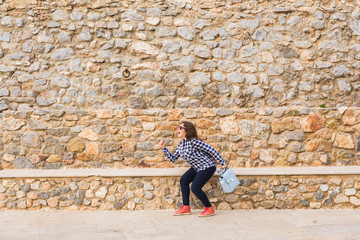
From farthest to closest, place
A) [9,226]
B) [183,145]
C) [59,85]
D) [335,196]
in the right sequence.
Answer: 1. [59,85]
2. [335,196]
3. [183,145]
4. [9,226]

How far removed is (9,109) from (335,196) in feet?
17.4

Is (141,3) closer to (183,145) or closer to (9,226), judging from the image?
(183,145)

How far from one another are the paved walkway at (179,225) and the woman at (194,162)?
24 centimetres

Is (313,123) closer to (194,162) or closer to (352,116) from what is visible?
(352,116)

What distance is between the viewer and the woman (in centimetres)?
586

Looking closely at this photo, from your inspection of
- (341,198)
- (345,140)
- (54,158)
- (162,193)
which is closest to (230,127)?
(162,193)

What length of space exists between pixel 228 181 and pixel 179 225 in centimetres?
94

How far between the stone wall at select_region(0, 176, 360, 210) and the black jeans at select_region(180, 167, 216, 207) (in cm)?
37

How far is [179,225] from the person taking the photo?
5469mm

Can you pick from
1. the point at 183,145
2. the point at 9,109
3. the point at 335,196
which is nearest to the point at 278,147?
the point at 335,196

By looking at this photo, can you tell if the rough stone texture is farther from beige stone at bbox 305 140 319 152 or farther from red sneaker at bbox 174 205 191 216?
red sneaker at bbox 174 205 191 216

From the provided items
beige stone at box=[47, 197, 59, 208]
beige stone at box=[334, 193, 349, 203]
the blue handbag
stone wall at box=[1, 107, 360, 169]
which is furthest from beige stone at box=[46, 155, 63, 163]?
beige stone at box=[334, 193, 349, 203]

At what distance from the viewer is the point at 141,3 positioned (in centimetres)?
698

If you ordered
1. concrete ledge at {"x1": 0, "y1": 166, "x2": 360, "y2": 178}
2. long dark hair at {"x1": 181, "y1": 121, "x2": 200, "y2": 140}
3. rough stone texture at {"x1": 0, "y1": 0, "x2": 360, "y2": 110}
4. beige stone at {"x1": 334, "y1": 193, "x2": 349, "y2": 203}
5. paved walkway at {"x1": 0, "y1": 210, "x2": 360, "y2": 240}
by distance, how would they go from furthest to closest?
rough stone texture at {"x1": 0, "y1": 0, "x2": 360, "y2": 110}
beige stone at {"x1": 334, "y1": 193, "x2": 349, "y2": 203}
concrete ledge at {"x1": 0, "y1": 166, "x2": 360, "y2": 178}
long dark hair at {"x1": 181, "y1": 121, "x2": 200, "y2": 140}
paved walkway at {"x1": 0, "y1": 210, "x2": 360, "y2": 240}
